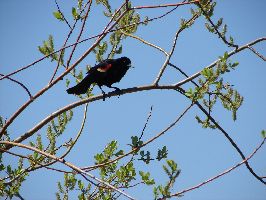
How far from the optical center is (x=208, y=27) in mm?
4113

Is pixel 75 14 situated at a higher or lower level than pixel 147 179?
higher

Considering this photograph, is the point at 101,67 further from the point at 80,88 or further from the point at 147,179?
the point at 147,179

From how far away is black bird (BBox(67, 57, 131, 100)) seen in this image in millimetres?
4820

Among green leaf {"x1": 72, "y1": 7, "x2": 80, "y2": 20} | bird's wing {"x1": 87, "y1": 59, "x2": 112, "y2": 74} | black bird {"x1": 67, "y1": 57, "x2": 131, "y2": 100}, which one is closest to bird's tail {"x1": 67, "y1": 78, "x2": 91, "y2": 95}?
black bird {"x1": 67, "y1": 57, "x2": 131, "y2": 100}

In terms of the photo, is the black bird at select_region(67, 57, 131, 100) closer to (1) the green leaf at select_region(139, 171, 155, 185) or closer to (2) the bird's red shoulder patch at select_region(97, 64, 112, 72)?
(2) the bird's red shoulder patch at select_region(97, 64, 112, 72)

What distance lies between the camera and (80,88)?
4.80 metres

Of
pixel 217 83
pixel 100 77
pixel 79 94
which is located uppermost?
pixel 100 77

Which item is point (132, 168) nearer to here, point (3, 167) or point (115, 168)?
point (115, 168)

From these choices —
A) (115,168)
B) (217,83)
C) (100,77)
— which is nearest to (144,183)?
(115,168)

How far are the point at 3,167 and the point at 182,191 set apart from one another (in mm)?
2171

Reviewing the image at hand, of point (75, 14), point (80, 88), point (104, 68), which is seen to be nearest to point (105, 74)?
point (104, 68)

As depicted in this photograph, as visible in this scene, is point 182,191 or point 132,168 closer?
point 182,191

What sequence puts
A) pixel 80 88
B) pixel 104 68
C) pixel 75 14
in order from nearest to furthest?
pixel 75 14 → pixel 80 88 → pixel 104 68

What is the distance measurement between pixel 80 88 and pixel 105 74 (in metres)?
0.59
